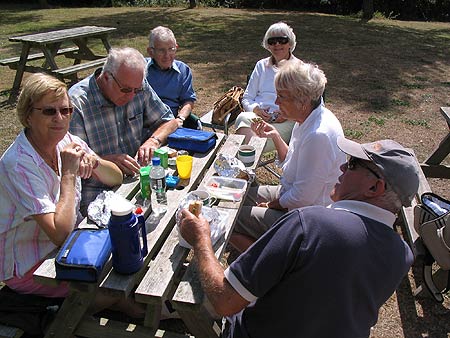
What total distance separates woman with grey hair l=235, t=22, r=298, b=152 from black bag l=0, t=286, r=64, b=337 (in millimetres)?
2444

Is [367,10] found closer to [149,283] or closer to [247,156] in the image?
[247,156]

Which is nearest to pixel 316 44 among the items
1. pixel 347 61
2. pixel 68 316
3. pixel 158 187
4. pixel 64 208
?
pixel 347 61

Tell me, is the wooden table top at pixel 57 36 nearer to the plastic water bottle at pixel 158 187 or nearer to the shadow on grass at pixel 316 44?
the shadow on grass at pixel 316 44

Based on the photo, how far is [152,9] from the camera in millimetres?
16609

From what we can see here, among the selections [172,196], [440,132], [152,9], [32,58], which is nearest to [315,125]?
[172,196]

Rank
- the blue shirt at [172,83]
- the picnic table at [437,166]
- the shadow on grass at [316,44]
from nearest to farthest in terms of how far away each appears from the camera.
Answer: the picnic table at [437,166], the blue shirt at [172,83], the shadow on grass at [316,44]

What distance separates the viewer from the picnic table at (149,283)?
1.74 metres

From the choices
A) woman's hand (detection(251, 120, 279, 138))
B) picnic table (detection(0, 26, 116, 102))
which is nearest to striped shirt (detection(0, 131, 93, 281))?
woman's hand (detection(251, 120, 279, 138))

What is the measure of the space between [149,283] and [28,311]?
0.75 metres

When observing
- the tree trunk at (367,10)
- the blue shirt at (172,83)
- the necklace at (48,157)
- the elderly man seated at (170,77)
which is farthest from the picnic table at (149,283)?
the tree trunk at (367,10)

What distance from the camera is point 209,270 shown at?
5.46ft

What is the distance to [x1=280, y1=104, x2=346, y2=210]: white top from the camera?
2529 mm

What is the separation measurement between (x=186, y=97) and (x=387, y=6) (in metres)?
17.4

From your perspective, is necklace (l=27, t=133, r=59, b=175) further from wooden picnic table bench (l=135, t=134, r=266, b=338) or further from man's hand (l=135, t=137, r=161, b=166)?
wooden picnic table bench (l=135, t=134, r=266, b=338)
